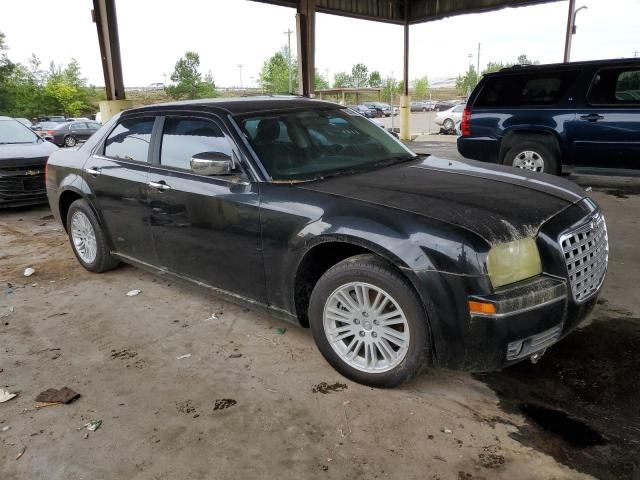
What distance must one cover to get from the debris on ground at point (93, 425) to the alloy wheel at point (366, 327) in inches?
51.8

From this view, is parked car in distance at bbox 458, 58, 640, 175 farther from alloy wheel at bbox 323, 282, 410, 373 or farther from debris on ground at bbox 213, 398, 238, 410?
debris on ground at bbox 213, 398, 238, 410

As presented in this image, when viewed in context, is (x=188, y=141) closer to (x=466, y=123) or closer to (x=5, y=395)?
(x=5, y=395)

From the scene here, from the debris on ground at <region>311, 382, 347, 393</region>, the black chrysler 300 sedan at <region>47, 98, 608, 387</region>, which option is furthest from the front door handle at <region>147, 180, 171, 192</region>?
the debris on ground at <region>311, 382, 347, 393</region>

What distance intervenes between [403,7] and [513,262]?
17.2 meters

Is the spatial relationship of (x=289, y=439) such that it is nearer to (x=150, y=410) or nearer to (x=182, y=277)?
(x=150, y=410)

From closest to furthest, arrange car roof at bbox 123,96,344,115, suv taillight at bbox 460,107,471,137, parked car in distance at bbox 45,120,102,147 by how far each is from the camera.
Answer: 1. car roof at bbox 123,96,344,115
2. suv taillight at bbox 460,107,471,137
3. parked car in distance at bbox 45,120,102,147

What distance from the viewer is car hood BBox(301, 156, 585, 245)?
2602 mm

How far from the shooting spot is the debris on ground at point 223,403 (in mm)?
2825

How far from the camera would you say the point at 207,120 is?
362cm

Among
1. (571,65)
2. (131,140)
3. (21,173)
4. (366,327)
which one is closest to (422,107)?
(571,65)

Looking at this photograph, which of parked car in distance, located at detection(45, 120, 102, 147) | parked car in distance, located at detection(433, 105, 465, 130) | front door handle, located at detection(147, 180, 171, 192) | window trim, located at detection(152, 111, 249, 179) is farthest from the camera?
parked car in distance, located at detection(45, 120, 102, 147)

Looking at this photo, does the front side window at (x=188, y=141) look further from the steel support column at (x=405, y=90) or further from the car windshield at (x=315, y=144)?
the steel support column at (x=405, y=90)

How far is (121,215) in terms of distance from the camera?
4.35 meters

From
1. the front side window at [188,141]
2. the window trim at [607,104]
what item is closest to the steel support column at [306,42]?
the window trim at [607,104]
